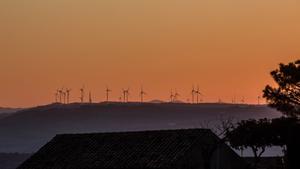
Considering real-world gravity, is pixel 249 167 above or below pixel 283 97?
below

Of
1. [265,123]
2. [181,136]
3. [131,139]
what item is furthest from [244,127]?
[131,139]

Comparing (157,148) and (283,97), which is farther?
(157,148)

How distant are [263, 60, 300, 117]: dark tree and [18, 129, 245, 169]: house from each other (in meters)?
4.70

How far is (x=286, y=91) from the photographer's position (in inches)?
2884

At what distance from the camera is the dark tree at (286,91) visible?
72.9 m

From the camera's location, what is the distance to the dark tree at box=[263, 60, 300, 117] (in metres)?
72.9

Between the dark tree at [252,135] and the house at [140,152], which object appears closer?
the dark tree at [252,135]

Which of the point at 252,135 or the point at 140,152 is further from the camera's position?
the point at 140,152

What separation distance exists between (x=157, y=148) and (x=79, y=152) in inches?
286

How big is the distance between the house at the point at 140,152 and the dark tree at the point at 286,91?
4699 millimetres

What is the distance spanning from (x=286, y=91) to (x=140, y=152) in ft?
39.0

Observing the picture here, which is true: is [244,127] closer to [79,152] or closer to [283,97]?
[283,97]

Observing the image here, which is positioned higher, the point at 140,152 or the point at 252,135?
the point at 252,135

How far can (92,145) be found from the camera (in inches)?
3258
